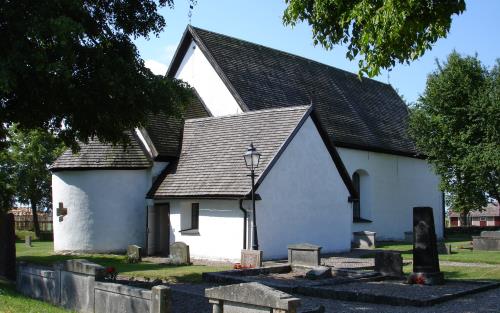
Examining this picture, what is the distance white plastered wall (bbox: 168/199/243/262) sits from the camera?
2219 cm

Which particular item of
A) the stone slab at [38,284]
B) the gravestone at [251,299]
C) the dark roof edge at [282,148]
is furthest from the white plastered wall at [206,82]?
the gravestone at [251,299]

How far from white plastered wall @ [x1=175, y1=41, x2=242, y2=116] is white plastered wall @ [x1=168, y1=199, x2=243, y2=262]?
664cm

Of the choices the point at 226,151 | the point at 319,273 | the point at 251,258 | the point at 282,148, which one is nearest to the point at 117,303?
the point at 319,273

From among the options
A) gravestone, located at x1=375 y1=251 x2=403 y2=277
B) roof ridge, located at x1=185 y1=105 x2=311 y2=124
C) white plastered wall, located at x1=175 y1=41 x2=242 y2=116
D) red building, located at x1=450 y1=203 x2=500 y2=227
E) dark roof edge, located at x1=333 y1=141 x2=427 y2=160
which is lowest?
red building, located at x1=450 y1=203 x2=500 y2=227

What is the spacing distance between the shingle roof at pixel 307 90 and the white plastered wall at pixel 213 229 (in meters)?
6.67

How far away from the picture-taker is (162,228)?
25.9 m

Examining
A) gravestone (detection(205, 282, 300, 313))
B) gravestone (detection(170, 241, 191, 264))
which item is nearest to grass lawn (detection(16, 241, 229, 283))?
gravestone (detection(170, 241, 191, 264))

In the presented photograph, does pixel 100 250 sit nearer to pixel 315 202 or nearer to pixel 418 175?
pixel 315 202

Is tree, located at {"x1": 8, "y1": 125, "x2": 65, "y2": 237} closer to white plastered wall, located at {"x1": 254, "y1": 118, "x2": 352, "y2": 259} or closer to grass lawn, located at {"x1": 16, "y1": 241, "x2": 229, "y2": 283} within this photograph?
grass lawn, located at {"x1": 16, "y1": 241, "x2": 229, "y2": 283}

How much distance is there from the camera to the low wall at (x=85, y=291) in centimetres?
980

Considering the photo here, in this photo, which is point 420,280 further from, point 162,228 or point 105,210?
point 105,210

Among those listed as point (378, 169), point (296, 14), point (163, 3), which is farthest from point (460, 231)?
point (296, 14)

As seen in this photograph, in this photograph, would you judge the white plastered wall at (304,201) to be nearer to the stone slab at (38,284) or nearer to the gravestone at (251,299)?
the stone slab at (38,284)

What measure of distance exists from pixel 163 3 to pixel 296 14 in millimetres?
6750
